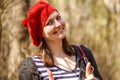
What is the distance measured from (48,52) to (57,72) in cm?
13

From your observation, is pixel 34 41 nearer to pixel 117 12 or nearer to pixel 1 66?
pixel 1 66

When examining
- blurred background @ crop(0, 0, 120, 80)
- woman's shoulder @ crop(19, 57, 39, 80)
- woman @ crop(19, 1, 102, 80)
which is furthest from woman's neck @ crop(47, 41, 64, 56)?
blurred background @ crop(0, 0, 120, 80)

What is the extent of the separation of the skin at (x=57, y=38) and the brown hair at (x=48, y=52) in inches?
0.8

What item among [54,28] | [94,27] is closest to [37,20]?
[54,28]

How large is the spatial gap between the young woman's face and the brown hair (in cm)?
5

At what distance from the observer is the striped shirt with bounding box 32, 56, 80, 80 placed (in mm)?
2436

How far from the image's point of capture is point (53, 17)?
98.9 inches

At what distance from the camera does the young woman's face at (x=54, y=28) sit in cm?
247

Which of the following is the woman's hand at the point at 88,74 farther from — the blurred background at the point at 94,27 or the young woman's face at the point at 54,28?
the blurred background at the point at 94,27

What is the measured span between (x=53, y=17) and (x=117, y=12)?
2.75m

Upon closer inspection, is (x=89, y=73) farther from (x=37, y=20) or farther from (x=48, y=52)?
(x=37, y=20)

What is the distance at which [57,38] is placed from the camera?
2.48 meters

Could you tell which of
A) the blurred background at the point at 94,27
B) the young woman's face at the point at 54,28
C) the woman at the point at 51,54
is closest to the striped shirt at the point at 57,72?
the woman at the point at 51,54

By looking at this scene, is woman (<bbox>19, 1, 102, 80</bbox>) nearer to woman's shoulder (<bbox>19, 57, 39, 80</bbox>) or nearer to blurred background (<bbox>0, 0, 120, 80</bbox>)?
woman's shoulder (<bbox>19, 57, 39, 80</bbox>)
